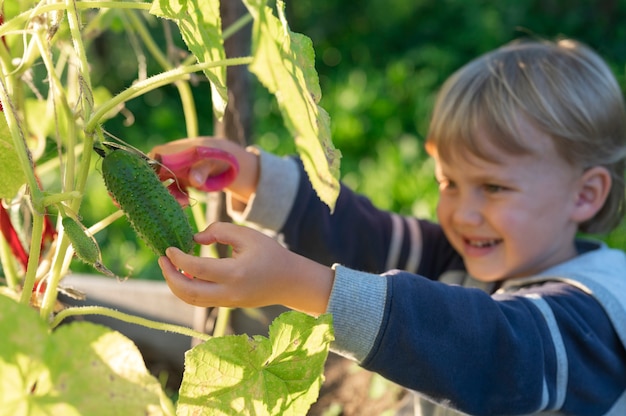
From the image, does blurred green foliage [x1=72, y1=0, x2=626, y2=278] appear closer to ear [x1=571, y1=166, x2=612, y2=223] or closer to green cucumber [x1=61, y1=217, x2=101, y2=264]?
ear [x1=571, y1=166, x2=612, y2=223]

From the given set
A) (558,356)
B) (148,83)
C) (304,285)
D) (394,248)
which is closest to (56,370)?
(148,83)

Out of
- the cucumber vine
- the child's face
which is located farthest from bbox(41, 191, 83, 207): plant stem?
the child's face

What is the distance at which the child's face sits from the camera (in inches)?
47.9

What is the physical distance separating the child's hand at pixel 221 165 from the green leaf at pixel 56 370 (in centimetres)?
50

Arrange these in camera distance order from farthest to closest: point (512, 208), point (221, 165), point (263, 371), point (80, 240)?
1. point (512, 208)
2. point (221, 165)
3. point (263, 371)
4. point (80, 240)

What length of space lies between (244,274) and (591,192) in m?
0.79

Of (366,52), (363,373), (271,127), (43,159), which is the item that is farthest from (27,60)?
(366,52)

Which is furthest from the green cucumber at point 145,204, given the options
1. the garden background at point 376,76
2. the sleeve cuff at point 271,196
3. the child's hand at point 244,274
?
the garden background at point 376,76

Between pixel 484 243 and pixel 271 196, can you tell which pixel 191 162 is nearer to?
pixel 271 196

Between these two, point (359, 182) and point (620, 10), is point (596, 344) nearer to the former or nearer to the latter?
point (359, 182)

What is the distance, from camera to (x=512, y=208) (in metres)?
1.22

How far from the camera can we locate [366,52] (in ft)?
12.3

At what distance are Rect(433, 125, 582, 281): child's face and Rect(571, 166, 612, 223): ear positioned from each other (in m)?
0.02

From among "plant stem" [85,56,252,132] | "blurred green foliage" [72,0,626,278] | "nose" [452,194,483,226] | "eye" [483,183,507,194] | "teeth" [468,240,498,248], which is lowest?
"blurred green foliage" [72,0,626,278]
